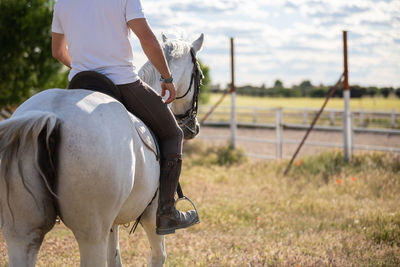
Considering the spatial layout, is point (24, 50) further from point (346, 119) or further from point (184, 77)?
point (184, 77)

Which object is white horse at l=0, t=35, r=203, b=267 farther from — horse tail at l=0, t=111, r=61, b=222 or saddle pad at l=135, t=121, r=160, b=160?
saddle pad at l=135, t=121, r=160, b=160

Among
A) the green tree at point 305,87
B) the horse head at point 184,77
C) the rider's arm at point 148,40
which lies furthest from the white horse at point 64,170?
the green tree at point 305,87

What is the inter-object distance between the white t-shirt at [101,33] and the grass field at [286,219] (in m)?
2.35

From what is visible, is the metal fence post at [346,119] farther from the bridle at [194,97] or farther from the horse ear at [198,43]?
the bridle at [194,97]

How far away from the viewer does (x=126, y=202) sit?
281cm

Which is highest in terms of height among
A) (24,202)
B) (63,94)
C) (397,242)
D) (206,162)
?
(63,94)

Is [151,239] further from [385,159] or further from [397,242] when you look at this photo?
[385,159]

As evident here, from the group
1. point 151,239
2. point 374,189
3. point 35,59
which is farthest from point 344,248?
point 35,59

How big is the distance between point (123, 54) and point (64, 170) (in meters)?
0.95

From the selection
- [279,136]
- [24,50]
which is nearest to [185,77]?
[279,136]

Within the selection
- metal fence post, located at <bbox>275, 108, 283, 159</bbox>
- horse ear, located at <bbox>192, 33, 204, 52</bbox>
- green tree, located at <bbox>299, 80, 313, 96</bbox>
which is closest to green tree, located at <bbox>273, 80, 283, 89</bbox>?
green tree, located at <bbox>299, 80, 313, 96</bbox>

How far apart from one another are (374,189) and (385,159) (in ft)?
6.14

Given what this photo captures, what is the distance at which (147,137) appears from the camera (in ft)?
9.62

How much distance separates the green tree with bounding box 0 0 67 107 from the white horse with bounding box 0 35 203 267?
9760mm
